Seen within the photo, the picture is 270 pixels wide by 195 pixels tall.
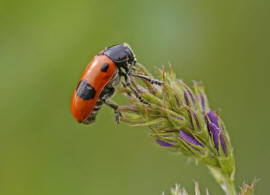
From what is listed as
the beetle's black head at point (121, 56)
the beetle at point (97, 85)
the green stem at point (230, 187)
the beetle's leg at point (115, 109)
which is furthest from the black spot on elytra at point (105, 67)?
the green stem at point (230, 187)

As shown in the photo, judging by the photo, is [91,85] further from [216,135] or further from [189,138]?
[216,135]

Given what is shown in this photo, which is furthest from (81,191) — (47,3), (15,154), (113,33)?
(47,3)

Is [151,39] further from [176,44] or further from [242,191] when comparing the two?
[242,191]

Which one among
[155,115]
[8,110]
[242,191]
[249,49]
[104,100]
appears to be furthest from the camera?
[249,49]

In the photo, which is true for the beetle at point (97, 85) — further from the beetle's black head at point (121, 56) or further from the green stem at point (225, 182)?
the green stem at point (225, 182)

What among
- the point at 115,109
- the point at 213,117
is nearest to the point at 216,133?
the point at 213,117

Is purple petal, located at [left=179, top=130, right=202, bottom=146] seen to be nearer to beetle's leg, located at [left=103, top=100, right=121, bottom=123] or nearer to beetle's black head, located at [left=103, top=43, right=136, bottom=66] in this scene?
beetle's leg, located at [left=103, top=100, right=121, bottom=123]
